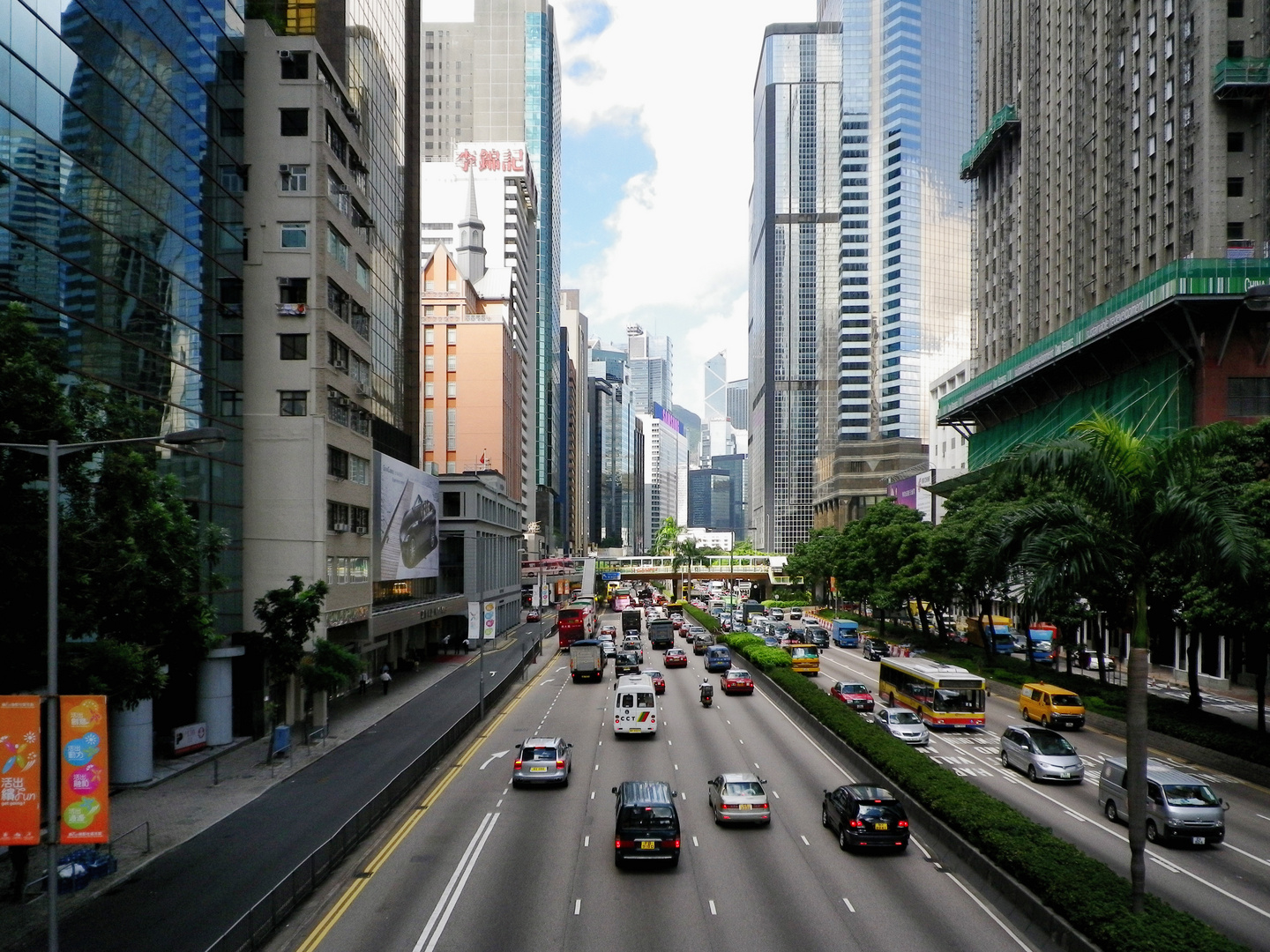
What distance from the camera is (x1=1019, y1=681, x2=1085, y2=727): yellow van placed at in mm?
41094

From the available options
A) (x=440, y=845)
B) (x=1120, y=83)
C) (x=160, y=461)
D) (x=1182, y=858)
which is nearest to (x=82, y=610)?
(x=440, y=845)

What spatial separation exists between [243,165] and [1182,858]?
41192 millimetres

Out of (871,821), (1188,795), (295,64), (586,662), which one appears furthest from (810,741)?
(295,64)

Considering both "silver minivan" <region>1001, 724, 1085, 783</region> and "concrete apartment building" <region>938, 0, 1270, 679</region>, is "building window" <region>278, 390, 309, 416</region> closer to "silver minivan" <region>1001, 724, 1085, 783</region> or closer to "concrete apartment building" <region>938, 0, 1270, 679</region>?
"silver minivan" <region>1001, 724, 1085, 783</region>

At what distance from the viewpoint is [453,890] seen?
20.0 m

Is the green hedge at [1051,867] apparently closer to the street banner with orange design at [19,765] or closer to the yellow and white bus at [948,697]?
the yellow and white bus at [948,697]

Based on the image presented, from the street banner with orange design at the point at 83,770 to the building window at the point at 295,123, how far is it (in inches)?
1291

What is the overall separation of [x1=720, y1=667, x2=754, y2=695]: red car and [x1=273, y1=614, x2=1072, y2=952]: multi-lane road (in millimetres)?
21525

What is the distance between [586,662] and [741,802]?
33650 mm

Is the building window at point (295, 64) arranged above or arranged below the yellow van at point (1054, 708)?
above

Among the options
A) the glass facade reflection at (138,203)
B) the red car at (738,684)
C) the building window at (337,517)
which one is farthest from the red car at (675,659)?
the glass facade reflection at (138,203)

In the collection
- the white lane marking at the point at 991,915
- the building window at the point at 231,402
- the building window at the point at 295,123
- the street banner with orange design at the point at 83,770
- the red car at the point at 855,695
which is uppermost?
the building window at the point at 295,123

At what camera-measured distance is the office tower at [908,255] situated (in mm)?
179125

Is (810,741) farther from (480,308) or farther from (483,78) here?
(483,78)
